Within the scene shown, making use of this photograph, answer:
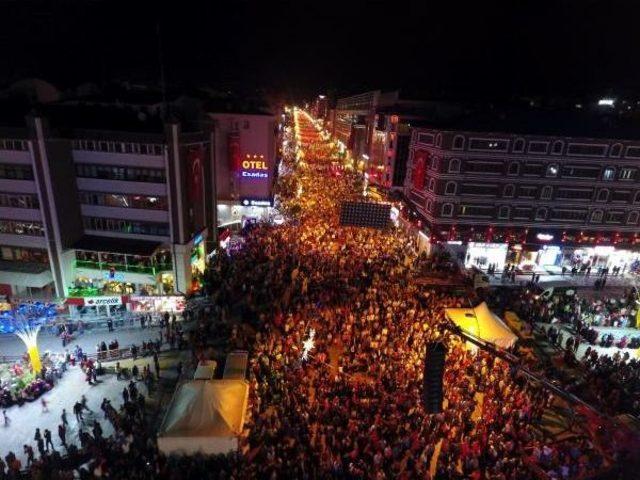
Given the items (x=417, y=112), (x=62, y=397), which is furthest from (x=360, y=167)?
(x=62, y=397)

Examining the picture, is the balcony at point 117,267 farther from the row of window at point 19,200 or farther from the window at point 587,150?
the window at point 587,150

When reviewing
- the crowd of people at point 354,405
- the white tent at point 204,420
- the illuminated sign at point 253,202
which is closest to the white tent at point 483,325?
the crowd of people at point 354,405

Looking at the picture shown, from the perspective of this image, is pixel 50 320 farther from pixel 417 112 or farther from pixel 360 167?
pixel 360 167

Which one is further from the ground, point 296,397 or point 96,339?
point 296,397

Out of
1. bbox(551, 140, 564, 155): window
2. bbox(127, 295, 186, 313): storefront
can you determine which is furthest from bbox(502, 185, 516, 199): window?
bbox(127, 295, 186, 313): storefront

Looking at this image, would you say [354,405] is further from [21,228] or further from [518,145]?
[518,145]

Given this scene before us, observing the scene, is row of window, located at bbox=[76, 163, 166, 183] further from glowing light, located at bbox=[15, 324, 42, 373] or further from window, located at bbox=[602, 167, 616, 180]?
window, located at bbox=[602, 167, 616, 180]
